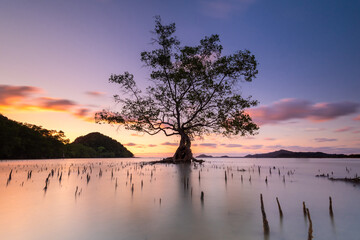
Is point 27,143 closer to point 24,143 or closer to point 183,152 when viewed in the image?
point 24,143

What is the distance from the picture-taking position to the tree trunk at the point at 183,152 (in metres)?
36.3

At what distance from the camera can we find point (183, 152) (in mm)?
36531

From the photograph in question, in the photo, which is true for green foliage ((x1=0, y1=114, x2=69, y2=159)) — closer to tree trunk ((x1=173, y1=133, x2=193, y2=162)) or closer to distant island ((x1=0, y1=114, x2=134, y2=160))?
distant island ((x1=0, y1=114, x2=134, y2=160))

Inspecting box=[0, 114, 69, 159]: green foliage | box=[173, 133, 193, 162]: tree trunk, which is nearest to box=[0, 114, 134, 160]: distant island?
box=[0, 114, 69, 159]: green foliage

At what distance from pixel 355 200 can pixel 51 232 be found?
1075 centimetres

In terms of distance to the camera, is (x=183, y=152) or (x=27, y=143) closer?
(x=183, y=152)

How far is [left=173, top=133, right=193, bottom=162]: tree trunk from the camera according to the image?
36.3 m

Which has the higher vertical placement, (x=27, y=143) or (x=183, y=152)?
(x=27, y=143)

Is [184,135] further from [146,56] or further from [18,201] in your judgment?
[18,201]

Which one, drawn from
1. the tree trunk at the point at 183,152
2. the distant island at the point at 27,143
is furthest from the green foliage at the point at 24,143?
the tree trunk at the point at 183,152

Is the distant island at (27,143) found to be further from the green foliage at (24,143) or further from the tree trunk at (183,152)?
the tree trunk at (183,152)

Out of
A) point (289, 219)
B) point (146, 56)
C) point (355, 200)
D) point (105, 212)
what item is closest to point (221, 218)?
point (289, 219)

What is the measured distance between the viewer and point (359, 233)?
471 centimetres

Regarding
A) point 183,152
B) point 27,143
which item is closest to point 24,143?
point 27,143
